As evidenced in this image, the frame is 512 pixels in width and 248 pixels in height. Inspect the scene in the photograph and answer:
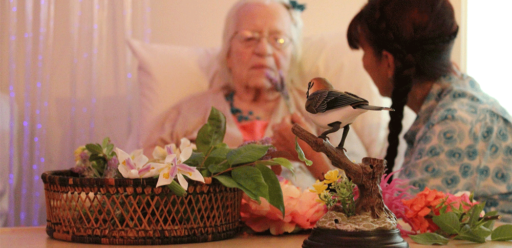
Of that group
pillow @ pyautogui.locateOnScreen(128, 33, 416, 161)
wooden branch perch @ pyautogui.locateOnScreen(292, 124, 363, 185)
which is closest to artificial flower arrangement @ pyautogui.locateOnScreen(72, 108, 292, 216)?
wooden branch perch @ pyautogui.locateOnScreen(292, 124, 363, 185)

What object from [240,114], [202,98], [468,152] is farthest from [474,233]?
[202,98]

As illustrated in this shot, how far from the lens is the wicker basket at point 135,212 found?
62 cm

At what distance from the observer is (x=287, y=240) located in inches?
27.4

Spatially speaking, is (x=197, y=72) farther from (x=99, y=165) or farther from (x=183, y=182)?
(x=183, y=182)

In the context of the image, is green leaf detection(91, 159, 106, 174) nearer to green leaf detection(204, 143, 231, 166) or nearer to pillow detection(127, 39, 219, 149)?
green leaf detection(204, 143, 231, 166)

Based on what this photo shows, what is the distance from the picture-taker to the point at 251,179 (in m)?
0.63

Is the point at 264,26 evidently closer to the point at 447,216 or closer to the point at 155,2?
the point at 155,2

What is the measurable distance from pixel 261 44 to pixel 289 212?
90 centimetres

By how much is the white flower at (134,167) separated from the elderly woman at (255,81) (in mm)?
819

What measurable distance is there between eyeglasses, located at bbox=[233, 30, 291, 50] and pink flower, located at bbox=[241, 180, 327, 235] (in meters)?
0.88

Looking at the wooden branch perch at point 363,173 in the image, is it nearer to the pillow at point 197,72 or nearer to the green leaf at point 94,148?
the green leaf at point 94,148

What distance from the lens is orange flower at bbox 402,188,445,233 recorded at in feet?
2.26

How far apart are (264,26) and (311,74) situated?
0.87 ft

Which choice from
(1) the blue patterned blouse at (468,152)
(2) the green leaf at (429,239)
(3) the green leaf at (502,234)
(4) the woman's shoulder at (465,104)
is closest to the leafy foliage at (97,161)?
(2) the green leaf at (429,239)
